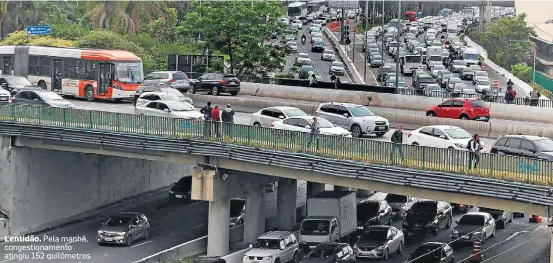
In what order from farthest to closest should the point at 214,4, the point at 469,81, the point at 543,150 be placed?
the point at 469,81 < the point at 214,4 < the point at 543,150

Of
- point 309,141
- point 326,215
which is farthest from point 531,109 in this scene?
point 309,141

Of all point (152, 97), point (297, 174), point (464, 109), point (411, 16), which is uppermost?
point (411, 16)

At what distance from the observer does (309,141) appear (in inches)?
1880

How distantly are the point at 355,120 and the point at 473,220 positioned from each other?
7.34 metres

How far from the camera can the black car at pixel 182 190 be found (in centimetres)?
6438

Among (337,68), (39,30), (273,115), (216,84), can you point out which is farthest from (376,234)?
(337,68)

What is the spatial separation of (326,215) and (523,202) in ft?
48.2

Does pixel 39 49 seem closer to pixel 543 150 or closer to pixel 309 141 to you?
pixel 309 141

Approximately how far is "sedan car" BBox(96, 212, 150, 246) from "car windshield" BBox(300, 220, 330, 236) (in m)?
8.00

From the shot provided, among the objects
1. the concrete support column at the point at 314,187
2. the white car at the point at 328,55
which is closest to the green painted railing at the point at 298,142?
the concrete support column at the point at 314,187

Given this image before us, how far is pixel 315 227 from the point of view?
5209cm

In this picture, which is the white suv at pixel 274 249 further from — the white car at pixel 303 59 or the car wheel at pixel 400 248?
the white car at pixel 303 59

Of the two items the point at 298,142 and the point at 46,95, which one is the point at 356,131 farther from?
the point at 46,95

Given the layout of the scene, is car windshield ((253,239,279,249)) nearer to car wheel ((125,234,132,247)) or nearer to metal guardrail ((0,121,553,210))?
metal guardrail ((0,121,553,210))
